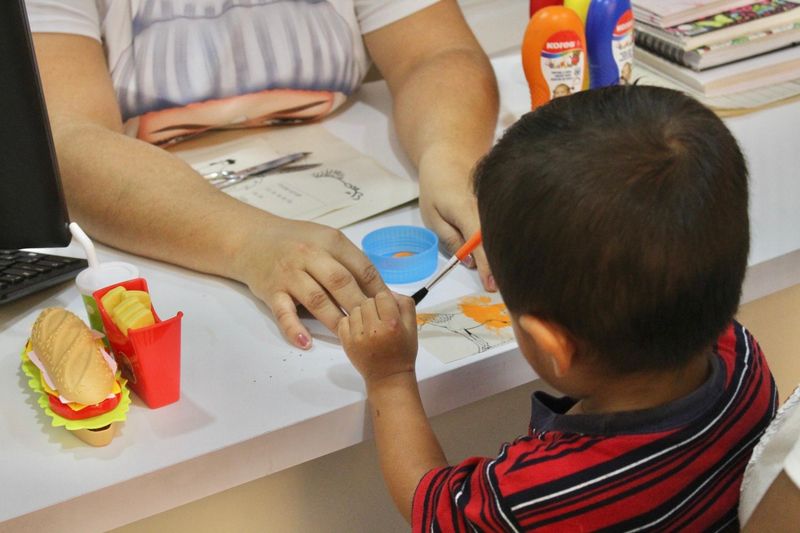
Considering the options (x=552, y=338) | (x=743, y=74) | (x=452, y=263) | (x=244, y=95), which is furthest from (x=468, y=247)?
(x=743, y=74)

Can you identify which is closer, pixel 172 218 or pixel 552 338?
pixel 552 338

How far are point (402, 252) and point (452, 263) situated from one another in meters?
0.11

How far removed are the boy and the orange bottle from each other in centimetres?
55

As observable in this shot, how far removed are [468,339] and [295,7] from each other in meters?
0.65

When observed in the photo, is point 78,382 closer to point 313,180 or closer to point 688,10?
point 313,180

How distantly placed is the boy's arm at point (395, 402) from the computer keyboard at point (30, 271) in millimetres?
317

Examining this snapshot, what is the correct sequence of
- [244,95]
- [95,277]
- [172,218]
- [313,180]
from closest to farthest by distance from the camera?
[95,277]
[172,218]
[313,180]
[244,95]

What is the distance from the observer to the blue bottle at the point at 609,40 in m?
1.33

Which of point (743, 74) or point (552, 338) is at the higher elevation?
point (552, 338)

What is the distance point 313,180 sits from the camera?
1.27 m

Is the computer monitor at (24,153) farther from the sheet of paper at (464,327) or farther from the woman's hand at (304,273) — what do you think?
the sheet of paper at (464,327)

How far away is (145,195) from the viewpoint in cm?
111

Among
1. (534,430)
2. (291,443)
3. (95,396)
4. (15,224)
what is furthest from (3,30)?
(534,430)

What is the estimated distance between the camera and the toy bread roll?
824mm
